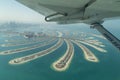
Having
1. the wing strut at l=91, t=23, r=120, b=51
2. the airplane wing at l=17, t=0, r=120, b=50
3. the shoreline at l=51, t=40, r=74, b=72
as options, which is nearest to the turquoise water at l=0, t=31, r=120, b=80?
the shoreline at l=51, t=40, r=74, b=72

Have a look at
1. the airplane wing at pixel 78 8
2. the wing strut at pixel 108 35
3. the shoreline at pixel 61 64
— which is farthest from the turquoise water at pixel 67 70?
the airplane wing at pixel 78 8

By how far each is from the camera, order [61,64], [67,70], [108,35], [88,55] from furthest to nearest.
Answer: [88,55], [61,64], [67,70], [108,35]

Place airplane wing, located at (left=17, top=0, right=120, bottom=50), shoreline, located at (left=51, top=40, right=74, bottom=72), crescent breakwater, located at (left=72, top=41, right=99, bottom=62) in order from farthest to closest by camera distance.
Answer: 1. crescent breakwater, located at (left=72, top=41, right=99, bottom=62)
2. shoreline, located at (left=51, top=40, right=74, bottom=72)
3. airplane wing, located at (left=17, top=0, right=120, bottom=50)

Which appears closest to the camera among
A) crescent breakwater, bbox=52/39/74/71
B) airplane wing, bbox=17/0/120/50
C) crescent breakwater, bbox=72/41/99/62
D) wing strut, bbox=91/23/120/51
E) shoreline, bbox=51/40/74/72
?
airplane wing, bbox=17/0/120/50

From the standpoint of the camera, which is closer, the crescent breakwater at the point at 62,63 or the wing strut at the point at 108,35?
the wing strut at the point at 108,35

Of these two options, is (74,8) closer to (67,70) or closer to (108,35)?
(108,35)

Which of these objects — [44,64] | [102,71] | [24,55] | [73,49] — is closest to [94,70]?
[102,71]

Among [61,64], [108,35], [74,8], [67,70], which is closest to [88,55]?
[61,64]

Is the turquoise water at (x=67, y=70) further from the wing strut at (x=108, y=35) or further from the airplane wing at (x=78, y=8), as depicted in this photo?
the airplane wing at (x=78, y=8)

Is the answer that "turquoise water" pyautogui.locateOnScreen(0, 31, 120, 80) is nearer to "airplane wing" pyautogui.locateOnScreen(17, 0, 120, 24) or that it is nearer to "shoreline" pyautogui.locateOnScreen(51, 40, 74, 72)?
"shoreline" pyautogui.locateOnScreen(51, 40, 74, 72)

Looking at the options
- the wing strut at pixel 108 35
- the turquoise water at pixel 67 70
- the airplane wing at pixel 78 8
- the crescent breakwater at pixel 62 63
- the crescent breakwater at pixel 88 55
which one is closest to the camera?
the airplane wing at pixel 78 8
